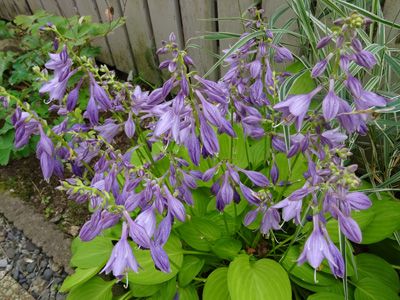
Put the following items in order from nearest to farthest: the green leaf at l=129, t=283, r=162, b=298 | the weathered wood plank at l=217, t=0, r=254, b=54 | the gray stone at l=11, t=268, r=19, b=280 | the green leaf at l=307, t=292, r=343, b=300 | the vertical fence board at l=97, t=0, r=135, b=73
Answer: the green leaf at l=307, t=292, r=343, b=300 → the green leaf at l=129, t=283, r=162, b=298 → the weathered wood plank at l=217, t=0, r=254, b=54 → the gray stone at l=11, t=268, r=19, b=280 → the vertical fence board at l=97, t=0, r=135, b=73

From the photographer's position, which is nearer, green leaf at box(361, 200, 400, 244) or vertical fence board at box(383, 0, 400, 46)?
green leaf at box(361, 200, 400, 244)

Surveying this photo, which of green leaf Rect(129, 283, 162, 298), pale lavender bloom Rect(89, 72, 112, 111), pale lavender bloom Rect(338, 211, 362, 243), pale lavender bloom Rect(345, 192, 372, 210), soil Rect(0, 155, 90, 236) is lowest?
soil Rect(0, 155, 90, 236)

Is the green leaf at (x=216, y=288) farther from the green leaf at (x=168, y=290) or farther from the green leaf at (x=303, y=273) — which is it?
the green leaf at (x=303, y=273)

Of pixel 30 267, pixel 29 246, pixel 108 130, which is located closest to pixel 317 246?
pixel 108 130

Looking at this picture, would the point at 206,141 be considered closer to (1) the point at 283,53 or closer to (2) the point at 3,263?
(1) the point at 283,53

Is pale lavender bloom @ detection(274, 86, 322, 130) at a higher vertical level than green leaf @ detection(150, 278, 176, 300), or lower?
higher

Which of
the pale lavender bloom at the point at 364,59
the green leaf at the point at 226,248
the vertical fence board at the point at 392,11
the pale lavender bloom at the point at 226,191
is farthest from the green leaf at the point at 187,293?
the vertical fence board at the point at 392,11

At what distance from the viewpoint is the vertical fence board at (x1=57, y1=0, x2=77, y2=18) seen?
3.48m

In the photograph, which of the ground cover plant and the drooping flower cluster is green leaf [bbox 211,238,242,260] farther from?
the drooping flower cluster

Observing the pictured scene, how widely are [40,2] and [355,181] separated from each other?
12.7 feet

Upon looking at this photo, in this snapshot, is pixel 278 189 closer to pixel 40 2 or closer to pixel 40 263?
pixel 40 263

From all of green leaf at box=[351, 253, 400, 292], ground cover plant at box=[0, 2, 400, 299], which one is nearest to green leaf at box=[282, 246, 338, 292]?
ground cover plant at box=[0, 2, 400, 299]

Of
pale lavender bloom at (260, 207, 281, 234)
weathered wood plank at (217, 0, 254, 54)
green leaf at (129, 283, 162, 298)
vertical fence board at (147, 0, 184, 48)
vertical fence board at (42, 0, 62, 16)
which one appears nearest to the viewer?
pale lavender bloom at (260, 207, 281, 234)

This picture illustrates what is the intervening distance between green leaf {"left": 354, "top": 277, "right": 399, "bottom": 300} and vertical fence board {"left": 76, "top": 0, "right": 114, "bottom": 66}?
8.77ft
